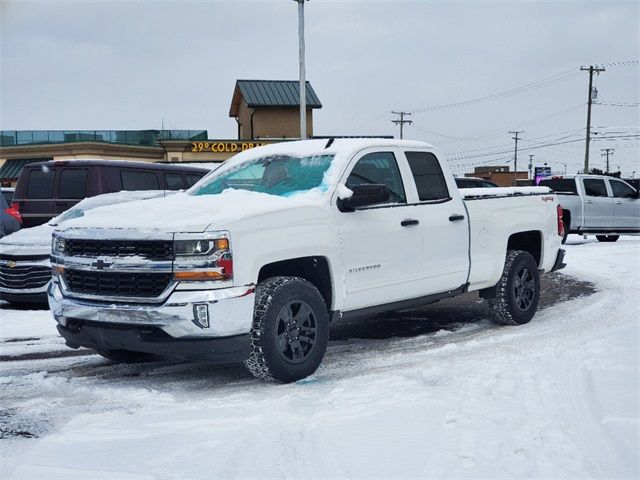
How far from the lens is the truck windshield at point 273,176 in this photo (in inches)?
238

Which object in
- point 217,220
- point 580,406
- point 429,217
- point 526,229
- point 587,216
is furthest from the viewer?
A: point 587,216

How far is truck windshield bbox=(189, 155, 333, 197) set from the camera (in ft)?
19.8

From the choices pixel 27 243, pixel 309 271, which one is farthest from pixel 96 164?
pixel 309 271

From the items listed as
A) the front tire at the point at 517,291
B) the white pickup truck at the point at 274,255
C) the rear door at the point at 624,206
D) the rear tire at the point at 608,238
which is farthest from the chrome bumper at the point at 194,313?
the rear tire at the point at 608,238

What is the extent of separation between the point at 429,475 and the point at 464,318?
5.02 m

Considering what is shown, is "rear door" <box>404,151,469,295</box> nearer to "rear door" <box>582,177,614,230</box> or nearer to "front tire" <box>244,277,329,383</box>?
"front tire" <box>244,277,329,383</box>

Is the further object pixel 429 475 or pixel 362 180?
pixel 362 180

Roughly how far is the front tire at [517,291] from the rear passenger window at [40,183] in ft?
26.0

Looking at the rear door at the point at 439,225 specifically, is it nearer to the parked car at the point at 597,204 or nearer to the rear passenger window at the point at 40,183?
the rear passenger window at the point at 40,183

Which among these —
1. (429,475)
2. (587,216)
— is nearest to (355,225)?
(429,475)

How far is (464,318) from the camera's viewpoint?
27.7 feet

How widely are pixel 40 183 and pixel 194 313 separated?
27.8ft

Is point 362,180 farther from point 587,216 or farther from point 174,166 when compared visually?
point 587,216

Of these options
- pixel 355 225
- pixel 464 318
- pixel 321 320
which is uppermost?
pixel 355 225
